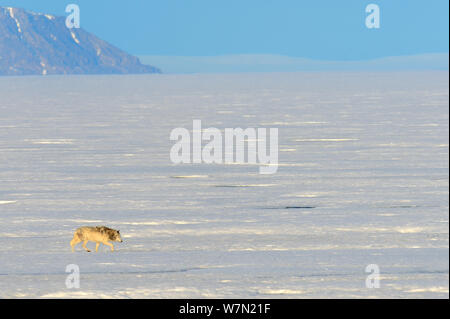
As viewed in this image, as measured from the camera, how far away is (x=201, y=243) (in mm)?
10875

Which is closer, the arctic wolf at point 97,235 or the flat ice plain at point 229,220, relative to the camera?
the flat ice plain at point 229,220

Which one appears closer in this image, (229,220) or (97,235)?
(97,235)

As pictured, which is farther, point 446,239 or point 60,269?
point 446,239

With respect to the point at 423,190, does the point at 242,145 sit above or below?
above

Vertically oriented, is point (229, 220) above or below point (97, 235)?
above

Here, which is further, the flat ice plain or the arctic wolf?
the arctic wolf

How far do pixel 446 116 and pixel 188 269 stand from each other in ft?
94.0

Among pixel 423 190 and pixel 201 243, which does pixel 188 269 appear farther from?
pixel 423 190
